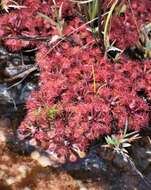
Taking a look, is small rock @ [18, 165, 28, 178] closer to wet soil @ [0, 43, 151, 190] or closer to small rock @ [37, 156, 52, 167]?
wet soil @ [0, 43, 151, 190]

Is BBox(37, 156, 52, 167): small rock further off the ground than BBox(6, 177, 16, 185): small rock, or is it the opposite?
BBox(37, 156, 52, 167): small rock

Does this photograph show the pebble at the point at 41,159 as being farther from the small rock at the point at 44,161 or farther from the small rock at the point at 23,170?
the small rock at the point at 23,170

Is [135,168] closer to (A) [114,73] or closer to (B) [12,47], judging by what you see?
(A) [114,73]

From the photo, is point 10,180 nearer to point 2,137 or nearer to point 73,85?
point 2,137

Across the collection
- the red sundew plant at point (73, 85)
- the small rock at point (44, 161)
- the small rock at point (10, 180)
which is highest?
the red sundew plant at point (73, 85)

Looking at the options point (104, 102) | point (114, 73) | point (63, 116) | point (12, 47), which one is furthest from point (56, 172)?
point (12, 47)

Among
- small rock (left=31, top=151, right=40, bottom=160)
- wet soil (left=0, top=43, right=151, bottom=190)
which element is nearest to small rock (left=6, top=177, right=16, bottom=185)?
wet soil (left=0, top=43, right=151, bottom=190)

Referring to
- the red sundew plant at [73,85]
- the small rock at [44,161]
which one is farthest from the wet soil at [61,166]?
the red sundew plant at [73,85]

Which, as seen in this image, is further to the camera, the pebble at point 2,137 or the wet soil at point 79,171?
the pebble at point 2,137
